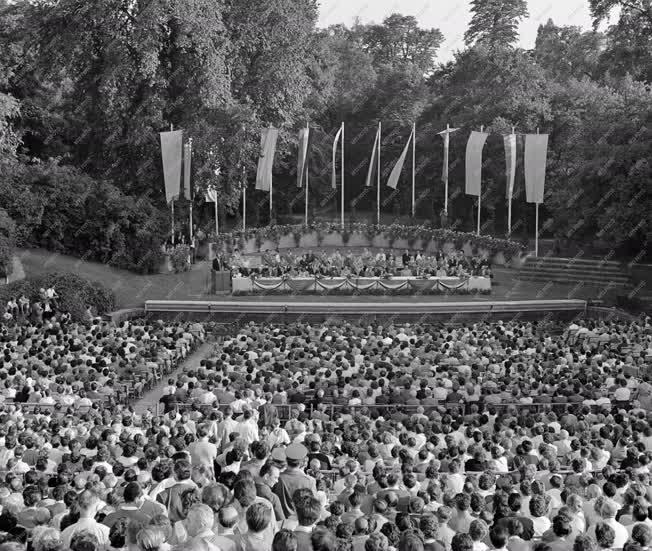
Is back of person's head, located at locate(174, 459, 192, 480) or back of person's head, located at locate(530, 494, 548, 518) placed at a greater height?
back of person's head, located at locate(174, 459, 192, 480)

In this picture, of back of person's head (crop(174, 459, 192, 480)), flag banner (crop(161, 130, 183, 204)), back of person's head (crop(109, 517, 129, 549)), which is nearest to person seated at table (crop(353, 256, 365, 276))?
flag banner (crop(161, 130, 183, 204))

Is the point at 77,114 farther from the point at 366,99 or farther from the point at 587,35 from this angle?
the point at 587,35

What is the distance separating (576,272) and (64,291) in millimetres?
22381

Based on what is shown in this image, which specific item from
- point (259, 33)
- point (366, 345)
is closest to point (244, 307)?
point (366, 345)

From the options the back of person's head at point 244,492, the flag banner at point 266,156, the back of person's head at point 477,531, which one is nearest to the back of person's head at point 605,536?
the back of person's head at point 477,531

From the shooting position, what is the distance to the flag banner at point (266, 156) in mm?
→ 42188

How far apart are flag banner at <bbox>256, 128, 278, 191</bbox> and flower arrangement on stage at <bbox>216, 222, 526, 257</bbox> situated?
3.81m

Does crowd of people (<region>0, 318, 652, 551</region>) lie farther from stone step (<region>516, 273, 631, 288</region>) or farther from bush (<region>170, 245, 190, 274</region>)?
bush (<region>170, 245, 190, 274</region>)

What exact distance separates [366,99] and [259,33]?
19.1 metres

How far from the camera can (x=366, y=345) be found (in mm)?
22203

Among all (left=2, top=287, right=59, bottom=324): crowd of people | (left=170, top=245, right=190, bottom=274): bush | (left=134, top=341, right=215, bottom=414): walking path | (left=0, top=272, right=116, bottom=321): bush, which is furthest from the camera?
(left=170, top=245, right=190, bottom=274): bush

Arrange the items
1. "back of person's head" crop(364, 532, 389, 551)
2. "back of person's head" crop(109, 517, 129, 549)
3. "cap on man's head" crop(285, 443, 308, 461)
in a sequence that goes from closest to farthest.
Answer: "back of person's head" crop(364, 532, 389, 551)
"back of person's head" crop(109, 517, 129, 549)
"cap on man's head" crop(285, 443, 308, 461)

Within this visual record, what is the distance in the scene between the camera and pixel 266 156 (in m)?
43.1

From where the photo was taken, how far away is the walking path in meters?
20.0
